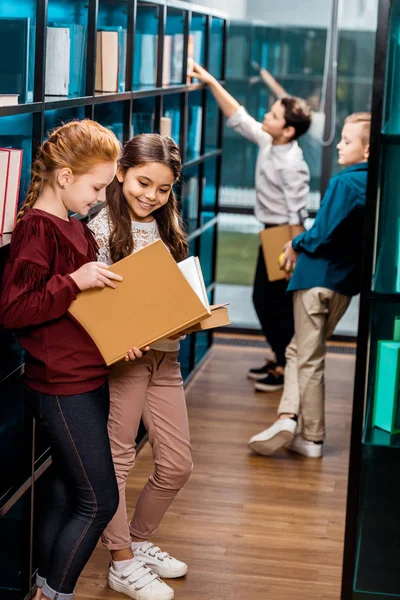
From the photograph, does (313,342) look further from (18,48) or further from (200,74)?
(18,48)

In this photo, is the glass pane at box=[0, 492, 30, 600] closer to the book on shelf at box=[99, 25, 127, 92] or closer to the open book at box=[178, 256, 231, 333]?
the open book at box=[178, 256, 231, 333]

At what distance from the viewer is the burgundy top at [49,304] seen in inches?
93.9

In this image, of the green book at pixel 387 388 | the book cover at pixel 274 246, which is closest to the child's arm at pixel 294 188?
the book cover at pixel 274 246

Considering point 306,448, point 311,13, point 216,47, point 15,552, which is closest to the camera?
point 15,552

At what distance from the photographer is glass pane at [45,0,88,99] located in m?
2.91

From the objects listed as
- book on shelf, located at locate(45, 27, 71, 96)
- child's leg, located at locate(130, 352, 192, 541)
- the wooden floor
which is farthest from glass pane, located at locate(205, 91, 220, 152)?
child's leg, located at locate(130, 352, 192, 541)

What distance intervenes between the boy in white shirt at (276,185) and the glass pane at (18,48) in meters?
2.35

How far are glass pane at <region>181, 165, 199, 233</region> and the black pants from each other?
1.46 ft

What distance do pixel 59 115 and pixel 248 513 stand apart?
1.68 m

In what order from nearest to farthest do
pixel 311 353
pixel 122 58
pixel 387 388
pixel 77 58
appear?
pixel 387 388 < pixel 77 58 < pixel 122 58 < pixel 311 353

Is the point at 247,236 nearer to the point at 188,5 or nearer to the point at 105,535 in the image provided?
the point at 188,5

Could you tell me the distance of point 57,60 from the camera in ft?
9.57

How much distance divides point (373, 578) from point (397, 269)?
0.88 metres

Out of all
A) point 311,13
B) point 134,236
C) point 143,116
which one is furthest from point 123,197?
point 311,13
